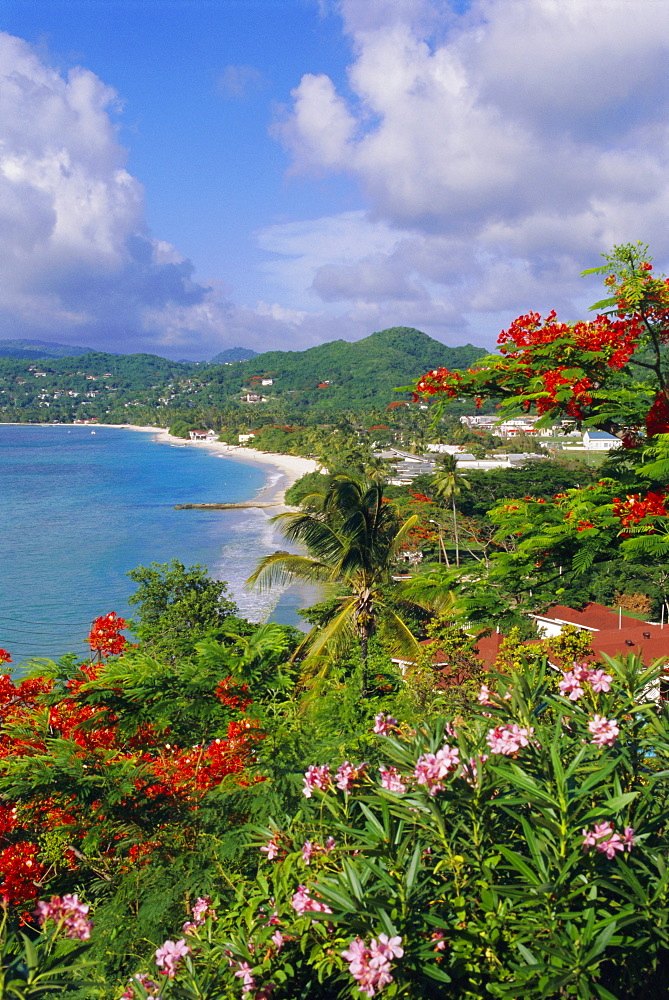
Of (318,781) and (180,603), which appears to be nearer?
(318,781)

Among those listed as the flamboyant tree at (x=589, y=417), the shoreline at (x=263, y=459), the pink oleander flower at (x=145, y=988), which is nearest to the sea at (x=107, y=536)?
the shoreline at (x=263, y=459)

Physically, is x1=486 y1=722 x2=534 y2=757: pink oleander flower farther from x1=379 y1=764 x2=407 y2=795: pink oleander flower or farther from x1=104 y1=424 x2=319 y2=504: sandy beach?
x1=104 y1=424 x2=319 y2=504: sandy beach

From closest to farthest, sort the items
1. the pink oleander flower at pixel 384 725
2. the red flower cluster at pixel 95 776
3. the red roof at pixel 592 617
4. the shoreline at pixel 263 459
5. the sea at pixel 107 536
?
1. the pink oleander flower at pixel 384 725
2. the red flower cluster at pixel 95 776
3. the red roof at pixel 592 617
4. the sea at pixel 107 536
5. the shoreline at pixel 263 459

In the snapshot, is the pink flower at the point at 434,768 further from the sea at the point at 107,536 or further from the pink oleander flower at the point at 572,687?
the sea at the point at 107,536

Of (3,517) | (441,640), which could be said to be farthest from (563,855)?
(3,517)

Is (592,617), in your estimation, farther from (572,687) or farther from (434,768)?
(434,768)

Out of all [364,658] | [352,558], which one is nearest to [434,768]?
[364,658]

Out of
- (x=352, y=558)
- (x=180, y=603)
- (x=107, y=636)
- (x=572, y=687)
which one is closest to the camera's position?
(x=572, y=687)

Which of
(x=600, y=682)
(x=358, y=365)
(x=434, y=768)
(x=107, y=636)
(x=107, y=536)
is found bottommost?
(x=107, y=536)
